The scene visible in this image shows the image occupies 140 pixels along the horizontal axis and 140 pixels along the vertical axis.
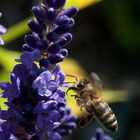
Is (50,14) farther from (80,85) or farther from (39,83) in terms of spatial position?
(80,85)

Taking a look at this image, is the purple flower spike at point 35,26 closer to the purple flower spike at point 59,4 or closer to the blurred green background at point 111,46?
the purple flower spike at point 59,4

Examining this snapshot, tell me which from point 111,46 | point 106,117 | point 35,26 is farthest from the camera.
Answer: point 111,46

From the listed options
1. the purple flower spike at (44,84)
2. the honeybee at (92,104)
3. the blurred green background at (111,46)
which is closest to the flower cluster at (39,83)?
the purple flower spike at (44,84)

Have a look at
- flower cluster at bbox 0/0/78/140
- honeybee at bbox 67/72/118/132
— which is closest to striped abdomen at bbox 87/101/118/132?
honeybee at bbox 67/72/118/132

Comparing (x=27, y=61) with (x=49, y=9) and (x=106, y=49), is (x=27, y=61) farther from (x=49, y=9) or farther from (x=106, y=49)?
(x=106, y=49)

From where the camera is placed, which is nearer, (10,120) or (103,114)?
(10,120)

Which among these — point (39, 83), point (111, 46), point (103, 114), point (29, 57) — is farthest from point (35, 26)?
point (111, 46)

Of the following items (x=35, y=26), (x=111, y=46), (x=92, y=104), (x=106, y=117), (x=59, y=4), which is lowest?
(x=106, y=117)
